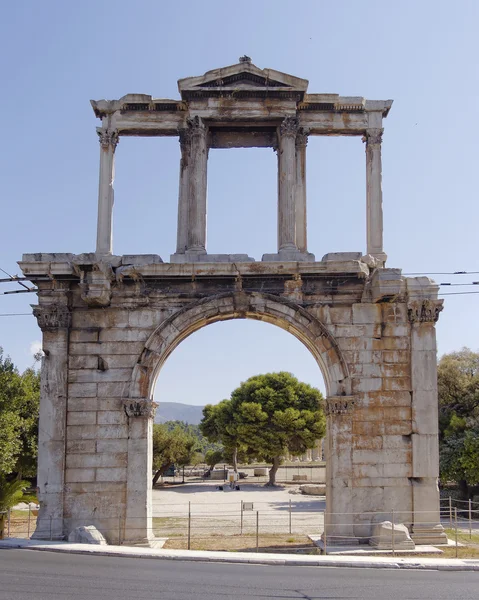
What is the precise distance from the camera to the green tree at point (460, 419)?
25.2 m

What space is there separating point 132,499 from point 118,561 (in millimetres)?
2235

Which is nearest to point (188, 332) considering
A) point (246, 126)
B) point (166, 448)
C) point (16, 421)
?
point (246, 126)

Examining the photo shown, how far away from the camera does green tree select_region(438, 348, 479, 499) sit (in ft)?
82.5

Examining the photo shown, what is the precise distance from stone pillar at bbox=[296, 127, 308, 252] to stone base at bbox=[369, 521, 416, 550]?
6202mm

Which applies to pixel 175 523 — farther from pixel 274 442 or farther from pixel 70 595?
pixel 274 442

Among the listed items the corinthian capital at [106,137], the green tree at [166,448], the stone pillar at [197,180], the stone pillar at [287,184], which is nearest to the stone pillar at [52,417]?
the stone pillar at [197,180]

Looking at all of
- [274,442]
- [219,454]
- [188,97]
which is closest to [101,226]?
[188,97]

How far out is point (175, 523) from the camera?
873 inches

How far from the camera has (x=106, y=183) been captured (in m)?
16.5

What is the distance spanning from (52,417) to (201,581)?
574cm

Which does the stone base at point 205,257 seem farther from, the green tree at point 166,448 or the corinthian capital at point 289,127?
the green tree at point 166,448

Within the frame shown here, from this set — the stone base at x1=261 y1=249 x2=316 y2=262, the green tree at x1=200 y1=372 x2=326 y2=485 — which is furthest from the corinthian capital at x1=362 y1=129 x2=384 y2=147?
the green tree at x1=200 y1=372 x2=326 y2=485

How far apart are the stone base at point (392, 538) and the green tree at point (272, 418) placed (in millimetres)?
24865

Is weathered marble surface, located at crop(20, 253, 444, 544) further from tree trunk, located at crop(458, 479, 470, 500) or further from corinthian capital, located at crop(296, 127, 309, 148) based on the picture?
tree trunk, located at crop(458, 479, 470, 500)
